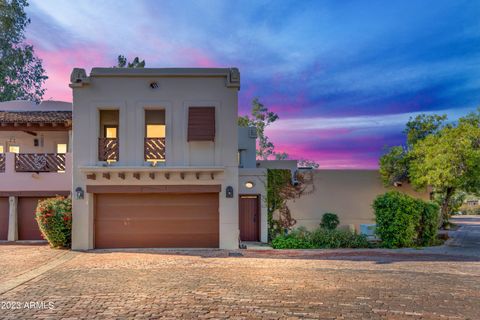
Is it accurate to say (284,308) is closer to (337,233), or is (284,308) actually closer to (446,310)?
(446,310)

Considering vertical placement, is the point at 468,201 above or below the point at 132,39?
below

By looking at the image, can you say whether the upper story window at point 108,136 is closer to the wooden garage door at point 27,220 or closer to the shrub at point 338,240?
the wooden garage door at point 27,220

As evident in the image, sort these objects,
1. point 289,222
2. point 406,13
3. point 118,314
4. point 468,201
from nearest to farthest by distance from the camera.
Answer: point 118,314
point 406,13
point 289,222
point 468,201

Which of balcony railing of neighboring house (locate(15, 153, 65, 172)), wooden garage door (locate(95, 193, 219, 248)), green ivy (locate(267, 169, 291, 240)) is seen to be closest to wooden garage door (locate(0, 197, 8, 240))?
balcony railing of neighboring house (locate(15, 153, 65, 172))

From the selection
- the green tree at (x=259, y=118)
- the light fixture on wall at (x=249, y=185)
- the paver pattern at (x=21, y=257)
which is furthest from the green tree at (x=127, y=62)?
the paver pattern at (x=21, y=257)

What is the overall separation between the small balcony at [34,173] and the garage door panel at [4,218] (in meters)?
0.65

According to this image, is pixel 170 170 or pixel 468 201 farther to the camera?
pixel 468 201

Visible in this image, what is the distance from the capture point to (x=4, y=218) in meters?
15.4

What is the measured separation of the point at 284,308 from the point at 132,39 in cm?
1497

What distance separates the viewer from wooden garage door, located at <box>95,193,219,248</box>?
13.7 metres

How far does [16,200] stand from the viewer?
15391 millimetres

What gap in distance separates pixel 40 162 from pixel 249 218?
32.3ft

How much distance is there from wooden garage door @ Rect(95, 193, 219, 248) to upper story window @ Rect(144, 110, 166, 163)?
160cm

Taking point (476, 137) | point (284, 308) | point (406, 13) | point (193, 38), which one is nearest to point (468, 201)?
point (476, 137)
